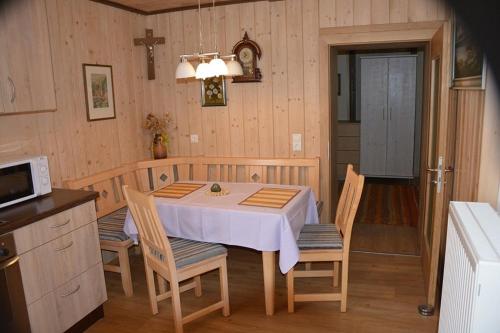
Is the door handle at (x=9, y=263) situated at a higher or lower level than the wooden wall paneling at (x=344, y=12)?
lower

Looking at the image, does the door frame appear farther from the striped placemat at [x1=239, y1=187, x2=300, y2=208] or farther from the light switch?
the striped placemat at [x1=239, y1=187, x2=300, y2=208]

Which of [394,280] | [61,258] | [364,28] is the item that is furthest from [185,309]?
[364,28]

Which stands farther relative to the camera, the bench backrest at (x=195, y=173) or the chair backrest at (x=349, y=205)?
the bench backrest at (x=195, y=173)

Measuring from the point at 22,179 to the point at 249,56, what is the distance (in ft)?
7.05

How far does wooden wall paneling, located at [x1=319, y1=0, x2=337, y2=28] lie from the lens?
11.5ft

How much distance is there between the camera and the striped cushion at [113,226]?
9.94 feet

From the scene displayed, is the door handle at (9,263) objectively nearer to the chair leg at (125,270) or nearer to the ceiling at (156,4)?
the chair leg at (125,270)

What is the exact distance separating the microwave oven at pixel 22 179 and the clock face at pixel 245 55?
1933 mm

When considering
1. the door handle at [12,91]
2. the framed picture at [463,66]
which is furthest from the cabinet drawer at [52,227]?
the framed picture at [463,66]

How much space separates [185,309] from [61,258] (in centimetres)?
93

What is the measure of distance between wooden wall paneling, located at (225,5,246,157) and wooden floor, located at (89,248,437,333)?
1182mm

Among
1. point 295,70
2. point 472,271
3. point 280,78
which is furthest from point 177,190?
point 472,271

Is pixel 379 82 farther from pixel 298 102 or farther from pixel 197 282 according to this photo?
pixel 197 282

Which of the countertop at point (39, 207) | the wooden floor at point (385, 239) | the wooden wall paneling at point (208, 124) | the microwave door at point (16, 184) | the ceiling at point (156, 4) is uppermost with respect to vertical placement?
the ceiling at point (156, 4)
